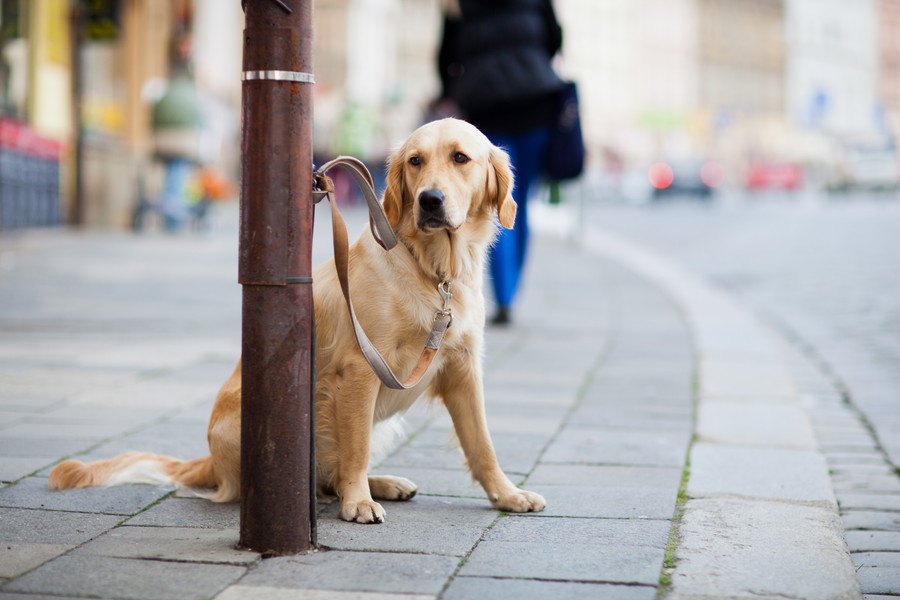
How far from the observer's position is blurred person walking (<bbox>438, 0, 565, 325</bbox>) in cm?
743

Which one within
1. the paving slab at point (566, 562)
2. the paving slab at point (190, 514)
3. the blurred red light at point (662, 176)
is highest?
the blurred red light at point (662, 176)

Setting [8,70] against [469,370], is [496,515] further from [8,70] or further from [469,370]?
[8,70]

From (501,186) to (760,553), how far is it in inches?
50.4

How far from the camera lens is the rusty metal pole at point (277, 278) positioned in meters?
2.68

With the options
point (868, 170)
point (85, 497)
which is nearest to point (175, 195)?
point (85, 497)

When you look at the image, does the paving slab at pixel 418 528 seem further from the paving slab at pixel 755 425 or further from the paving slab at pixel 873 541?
the paving slab at pixel 755 425

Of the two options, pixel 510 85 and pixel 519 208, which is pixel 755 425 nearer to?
pixel 519 208

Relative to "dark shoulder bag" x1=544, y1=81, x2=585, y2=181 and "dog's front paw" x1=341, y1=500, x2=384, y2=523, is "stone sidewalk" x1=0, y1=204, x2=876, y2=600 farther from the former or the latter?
"dark shoulder bag" x1=544, y1=81, x2=585, y2=181

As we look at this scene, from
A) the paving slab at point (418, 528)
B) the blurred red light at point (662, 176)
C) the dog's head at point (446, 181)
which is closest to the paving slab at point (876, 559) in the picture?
the paving slab at point (418, 528)

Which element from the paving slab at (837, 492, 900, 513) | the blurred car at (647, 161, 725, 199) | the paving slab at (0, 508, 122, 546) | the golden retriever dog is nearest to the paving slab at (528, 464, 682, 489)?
the golden retriever dog

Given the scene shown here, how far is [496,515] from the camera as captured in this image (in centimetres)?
331

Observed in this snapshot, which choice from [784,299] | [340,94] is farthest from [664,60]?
[784,299]

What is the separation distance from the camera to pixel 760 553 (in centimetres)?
291

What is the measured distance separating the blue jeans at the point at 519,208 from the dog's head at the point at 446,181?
399cm
